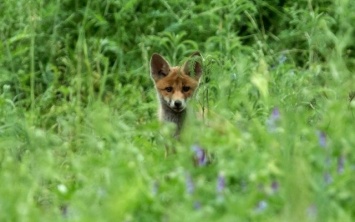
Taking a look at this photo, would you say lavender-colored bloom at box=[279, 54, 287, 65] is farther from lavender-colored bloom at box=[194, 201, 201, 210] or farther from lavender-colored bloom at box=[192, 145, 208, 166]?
lavender-colored bloom at box=[194, 201, 201, 210]

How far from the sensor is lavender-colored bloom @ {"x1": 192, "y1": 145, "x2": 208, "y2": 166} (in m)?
5.59

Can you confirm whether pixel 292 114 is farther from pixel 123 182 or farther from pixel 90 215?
pixel 90 215

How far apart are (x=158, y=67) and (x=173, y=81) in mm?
233

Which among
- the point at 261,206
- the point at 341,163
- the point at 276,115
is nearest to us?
the point at 261,206

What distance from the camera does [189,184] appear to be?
521 cm

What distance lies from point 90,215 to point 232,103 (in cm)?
345

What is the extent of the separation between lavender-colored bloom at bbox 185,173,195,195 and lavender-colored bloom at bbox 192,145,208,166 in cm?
30

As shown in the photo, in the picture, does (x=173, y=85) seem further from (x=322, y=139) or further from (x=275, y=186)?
(x=275, y=186)

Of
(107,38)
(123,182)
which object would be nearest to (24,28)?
(107,38)

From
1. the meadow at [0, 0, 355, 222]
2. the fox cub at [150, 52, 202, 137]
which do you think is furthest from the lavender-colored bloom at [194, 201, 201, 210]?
the fox cub at [150, 52, 202, 137]

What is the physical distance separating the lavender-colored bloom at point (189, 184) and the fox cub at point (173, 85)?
10.8 feet

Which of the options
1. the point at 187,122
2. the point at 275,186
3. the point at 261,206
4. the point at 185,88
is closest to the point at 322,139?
the point at 275,186

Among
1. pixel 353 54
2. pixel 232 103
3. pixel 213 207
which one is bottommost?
pixel 353 54

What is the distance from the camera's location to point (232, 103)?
26.9 feet
